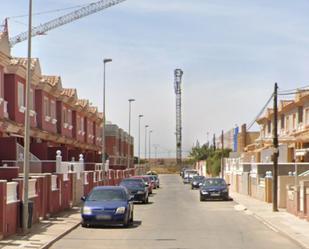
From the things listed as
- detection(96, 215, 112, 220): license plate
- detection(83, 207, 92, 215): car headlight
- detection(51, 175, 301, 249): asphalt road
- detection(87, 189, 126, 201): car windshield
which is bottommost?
detection(51, 175, 301, 249): asphalt road

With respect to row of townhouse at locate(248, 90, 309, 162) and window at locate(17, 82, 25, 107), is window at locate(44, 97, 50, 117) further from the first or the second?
row of townhouse at locate(248, 90, 309, 162)

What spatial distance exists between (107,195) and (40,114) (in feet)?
69.6

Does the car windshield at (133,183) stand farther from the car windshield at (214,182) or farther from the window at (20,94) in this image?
the window at (20,94)

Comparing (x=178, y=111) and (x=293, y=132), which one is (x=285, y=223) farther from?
(x=178, y=111)

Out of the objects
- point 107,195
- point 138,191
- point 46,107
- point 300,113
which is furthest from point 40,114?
point 300,113

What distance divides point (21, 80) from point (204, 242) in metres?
22.8

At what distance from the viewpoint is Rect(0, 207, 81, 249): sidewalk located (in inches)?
700

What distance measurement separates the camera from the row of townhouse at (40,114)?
1377 inches

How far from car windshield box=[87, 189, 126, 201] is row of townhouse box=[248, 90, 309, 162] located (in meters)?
24.8

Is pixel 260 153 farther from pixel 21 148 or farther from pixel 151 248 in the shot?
pixel 151 248

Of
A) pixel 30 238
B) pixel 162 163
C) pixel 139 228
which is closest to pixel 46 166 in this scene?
pixel 139 228

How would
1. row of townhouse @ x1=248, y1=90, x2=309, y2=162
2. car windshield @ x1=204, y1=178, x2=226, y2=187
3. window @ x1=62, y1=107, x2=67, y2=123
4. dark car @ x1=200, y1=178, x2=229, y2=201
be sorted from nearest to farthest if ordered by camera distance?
dark car @ x1=200, y1=178, x2=229, y2=201 → car windshield @ x1=204, y1=178, x2=226, y2=187 → row of townhouse @ x1=248, y1=90, x2=309, y2=162 → window @ x1=62, y1=107, x2=67, y2=123

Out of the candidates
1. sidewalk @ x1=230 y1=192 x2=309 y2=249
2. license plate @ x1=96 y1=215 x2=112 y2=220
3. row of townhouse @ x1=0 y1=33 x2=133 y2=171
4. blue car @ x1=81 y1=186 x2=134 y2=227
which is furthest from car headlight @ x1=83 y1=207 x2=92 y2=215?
row of townhouse @ x1=0 y1=33 x2=133 y2=171

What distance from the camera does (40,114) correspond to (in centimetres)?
4531
